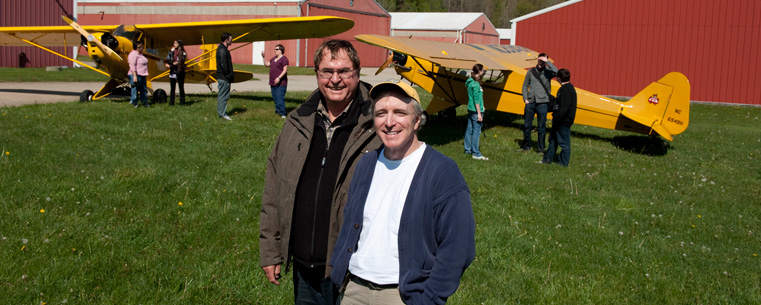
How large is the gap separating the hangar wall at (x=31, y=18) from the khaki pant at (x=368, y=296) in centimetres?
2759

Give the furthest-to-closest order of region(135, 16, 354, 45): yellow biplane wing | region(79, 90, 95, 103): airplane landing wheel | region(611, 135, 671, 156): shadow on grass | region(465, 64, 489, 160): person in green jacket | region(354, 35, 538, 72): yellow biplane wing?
region(135, 16, 354, 45): yellow biplane wing, region(79, 90, 95, 103): airplane landing wheel, region(611, 135, 671, 156): shadow on grass, region(354, 35, 538, 72): yellow biplane wing, region(465, 64, 489, 160): person in green jacket

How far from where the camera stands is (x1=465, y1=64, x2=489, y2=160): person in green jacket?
9.77 m

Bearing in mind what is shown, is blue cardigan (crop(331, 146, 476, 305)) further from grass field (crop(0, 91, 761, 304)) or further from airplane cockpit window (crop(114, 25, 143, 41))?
airplane cockpit window (crop(114, 25, 143, 41))

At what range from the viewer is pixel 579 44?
23.8m

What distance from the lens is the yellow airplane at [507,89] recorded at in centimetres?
1113

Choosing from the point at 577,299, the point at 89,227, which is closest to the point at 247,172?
the point at 89,227

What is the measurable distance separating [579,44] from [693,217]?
1861 cm

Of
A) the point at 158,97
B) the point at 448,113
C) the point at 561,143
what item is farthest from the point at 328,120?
the point at 448,113

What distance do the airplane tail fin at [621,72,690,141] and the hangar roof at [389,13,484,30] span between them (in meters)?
41.7

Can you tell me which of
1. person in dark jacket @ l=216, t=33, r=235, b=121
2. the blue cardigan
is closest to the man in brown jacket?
the blue cardigan

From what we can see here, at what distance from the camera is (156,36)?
14.7 meters

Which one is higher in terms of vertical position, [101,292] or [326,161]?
[326,161]

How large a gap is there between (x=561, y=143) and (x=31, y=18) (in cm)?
2498

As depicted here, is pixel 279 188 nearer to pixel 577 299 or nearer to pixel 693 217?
pixel 577 299
